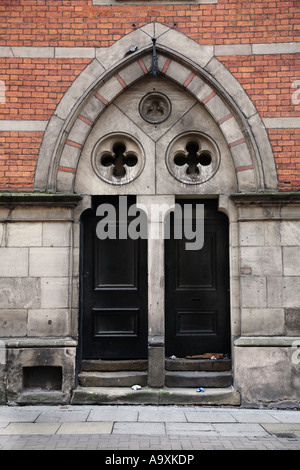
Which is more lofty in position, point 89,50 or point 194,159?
point 89,50

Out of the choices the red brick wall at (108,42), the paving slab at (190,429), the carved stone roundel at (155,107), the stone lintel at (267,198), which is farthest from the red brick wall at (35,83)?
the paving slab at (190,429)

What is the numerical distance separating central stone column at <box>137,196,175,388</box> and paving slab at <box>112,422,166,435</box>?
0.96m

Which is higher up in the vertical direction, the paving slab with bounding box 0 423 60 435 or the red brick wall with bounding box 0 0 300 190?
the red brick wall with bounding box 0 0 300 190

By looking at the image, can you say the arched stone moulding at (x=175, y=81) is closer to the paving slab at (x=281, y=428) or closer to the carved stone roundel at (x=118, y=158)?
the carved stone roundel at (x=118, y=158)

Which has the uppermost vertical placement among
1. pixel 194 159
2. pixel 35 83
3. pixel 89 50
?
pixel 89 50

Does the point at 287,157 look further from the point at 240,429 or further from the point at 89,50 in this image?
the point at 240,429

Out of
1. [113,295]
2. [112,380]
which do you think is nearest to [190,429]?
[112,380]

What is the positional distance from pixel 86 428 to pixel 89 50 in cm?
493

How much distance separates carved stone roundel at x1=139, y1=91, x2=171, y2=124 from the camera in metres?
6.35

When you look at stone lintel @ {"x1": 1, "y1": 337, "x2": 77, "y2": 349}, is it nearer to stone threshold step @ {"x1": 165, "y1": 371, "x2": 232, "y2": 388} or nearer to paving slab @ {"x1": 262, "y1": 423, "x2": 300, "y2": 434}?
stone threshold step @ {"x1": 165, "y1": 371, "x2": 232, "y2": 388}

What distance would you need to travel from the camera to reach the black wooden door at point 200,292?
6340mm

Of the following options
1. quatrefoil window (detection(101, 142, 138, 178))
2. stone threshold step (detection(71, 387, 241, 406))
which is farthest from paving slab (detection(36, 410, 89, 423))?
quatrefoil window (detection(101, 142, 138, 178))

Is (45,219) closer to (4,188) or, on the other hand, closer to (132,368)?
(4,188)

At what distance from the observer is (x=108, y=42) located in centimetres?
617
